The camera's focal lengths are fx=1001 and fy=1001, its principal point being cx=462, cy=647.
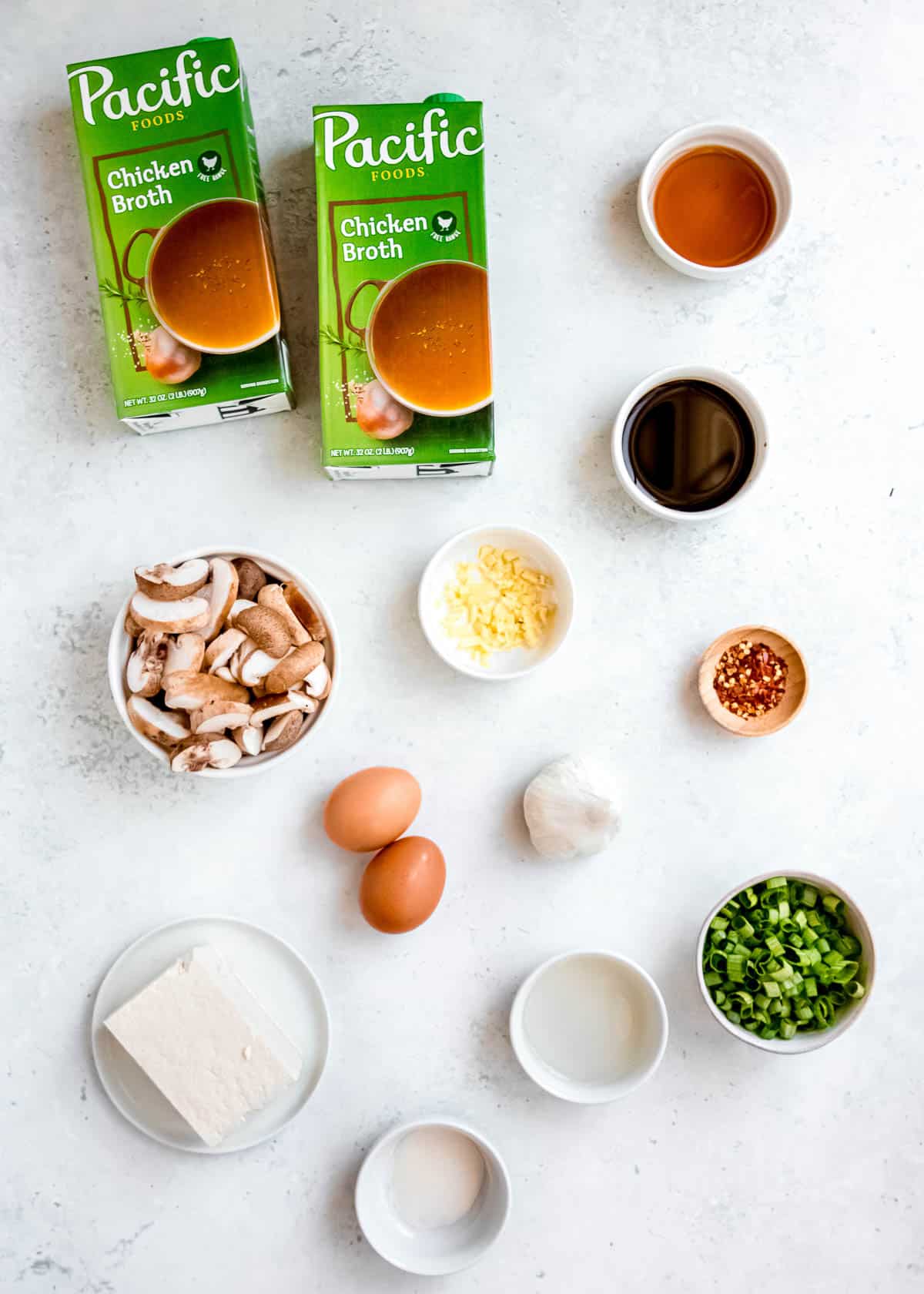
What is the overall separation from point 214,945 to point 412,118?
1.17 metres

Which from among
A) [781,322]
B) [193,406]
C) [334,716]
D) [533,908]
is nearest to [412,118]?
[193,406]

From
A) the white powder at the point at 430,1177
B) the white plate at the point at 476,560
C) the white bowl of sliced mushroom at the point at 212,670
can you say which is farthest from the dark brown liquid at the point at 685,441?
the white powder at the point at 430,1177

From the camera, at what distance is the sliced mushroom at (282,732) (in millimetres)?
1339

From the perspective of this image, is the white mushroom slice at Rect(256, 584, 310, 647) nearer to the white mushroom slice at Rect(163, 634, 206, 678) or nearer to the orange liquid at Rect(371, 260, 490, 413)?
the white mushroom slice at Rect(163, 634, 206, 678)

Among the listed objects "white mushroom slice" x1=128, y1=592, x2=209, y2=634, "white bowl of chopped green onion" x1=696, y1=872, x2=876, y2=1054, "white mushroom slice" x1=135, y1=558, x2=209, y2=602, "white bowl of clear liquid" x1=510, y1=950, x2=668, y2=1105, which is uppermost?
"white mushroom slice" x1=135, y1=558, x2=209, y2=602

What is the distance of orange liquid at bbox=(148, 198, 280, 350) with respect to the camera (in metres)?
1.33

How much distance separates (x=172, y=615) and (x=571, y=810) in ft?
2.00

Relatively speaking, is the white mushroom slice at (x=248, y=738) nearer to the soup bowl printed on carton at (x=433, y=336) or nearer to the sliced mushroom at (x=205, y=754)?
the sliced mushroom at (x=205, y=754)

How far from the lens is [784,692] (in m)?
1.48

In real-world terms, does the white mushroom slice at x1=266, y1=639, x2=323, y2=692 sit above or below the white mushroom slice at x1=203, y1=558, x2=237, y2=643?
below

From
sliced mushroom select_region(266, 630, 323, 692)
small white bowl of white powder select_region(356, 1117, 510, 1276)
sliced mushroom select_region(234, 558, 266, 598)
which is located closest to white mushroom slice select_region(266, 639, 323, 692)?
sliced mushroom select_region(266, 630, 323, 692)

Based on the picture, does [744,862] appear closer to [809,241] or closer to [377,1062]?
[377,1062]

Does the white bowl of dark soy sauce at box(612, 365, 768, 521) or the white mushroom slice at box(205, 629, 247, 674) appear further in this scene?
the white bowl of dark soy sauce at box(612, 365, 768, 521)

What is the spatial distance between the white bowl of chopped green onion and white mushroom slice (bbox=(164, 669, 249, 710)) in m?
0.74
